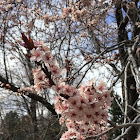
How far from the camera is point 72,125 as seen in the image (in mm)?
1365

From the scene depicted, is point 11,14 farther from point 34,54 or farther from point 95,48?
point 34,54

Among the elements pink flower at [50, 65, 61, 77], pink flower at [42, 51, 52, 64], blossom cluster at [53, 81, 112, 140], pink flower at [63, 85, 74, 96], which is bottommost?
blossom cluster at [53, 81, 112, 140]

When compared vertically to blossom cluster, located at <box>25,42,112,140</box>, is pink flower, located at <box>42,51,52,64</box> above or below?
above

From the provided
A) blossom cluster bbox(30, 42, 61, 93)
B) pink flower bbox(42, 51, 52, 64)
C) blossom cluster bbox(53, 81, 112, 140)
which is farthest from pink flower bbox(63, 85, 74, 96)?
pink flower bbox(42, 51, 52, 64)

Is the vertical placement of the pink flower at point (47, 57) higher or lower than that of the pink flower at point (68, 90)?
higher

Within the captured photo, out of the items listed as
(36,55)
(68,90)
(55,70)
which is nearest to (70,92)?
(68,90)

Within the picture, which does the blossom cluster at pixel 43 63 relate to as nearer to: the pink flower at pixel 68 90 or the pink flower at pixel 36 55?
the pink flower at pixel 36 55

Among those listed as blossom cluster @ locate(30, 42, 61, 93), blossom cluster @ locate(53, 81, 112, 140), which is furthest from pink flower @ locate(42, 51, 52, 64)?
blossom cluster @ locate(53, 81, 112, 140)

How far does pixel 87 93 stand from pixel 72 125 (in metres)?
0.53

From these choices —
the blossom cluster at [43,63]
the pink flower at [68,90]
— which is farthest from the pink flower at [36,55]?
the pink flower at [68,90]

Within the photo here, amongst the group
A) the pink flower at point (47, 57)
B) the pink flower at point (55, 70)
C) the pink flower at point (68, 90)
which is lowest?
the pink flower at point (68, 90)

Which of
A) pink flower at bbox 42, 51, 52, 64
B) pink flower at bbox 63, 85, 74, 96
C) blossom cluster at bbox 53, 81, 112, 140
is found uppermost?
pink flower at bbox 42, 51, 52, 64

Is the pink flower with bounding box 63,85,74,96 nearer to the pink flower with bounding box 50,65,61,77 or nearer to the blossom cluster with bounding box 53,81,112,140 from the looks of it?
the blossom cluster with bounding box 53,81,112,140

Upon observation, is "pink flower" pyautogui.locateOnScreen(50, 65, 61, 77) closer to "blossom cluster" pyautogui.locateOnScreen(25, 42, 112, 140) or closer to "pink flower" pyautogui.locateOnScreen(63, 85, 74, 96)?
"blossom cluster" pyautogui.locateOnScreen(25, 42, 112, 140)
